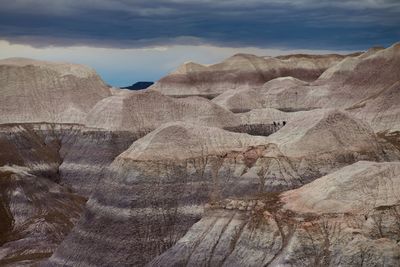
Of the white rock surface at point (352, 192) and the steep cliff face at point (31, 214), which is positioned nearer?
the white rock surface at point (352, 192)

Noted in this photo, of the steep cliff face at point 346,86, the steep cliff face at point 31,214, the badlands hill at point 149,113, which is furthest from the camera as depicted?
the steep cliff face at point 346,86

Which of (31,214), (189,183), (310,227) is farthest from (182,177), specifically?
(31,214)

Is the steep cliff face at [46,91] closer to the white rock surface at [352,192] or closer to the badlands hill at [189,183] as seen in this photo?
the badlands hill at [189,183]

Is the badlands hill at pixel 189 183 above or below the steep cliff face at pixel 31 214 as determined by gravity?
above

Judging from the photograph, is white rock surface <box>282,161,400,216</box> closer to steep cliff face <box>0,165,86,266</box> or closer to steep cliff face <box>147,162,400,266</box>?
steep cliff face <box>147,162,400,266</box>

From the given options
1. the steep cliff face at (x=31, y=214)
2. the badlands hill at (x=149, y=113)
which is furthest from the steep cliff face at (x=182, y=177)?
the badlands hill at (x=149, y=113)

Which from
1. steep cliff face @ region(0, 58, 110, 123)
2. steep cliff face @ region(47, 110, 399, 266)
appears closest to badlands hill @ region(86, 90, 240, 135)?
steep cliff face @ region(0, 58, 110, 123)
